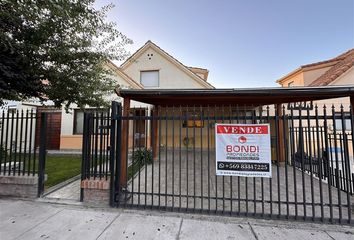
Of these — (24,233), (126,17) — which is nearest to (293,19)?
(126,17)

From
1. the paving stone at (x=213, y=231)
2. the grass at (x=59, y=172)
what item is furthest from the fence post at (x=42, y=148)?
the paving stone at (x=213, y=231)

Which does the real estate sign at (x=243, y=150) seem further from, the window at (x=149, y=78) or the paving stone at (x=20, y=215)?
the window at (x=149, y=78)

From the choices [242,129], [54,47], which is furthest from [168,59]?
[242,129]

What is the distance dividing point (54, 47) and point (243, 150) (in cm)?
565

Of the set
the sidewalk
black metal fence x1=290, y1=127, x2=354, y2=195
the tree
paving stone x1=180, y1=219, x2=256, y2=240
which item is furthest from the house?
paving stone x1=180, y1=219, x2=256, y2=240

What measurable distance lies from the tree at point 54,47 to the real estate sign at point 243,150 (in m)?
4.44

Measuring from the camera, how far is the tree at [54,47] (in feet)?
14.3

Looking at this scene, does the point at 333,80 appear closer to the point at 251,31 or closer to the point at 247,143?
the point at 251,31

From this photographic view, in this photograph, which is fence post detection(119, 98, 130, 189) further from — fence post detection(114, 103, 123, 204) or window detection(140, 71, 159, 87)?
window detection(140, 71, 159, 87)

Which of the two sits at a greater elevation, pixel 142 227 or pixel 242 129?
pixel 242 129

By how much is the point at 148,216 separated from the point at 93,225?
103 cm

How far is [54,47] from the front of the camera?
202 inches

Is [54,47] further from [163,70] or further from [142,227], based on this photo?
[163,70]

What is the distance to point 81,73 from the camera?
5.98 m
